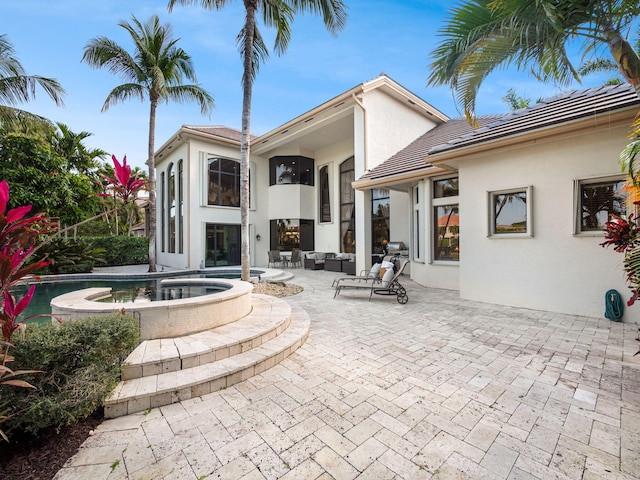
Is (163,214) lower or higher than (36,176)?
lower

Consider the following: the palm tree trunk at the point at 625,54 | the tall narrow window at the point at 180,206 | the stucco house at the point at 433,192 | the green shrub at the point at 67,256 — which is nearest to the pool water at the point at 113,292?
the green shrub at the point at 67,256

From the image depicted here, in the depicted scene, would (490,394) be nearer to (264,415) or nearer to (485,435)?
(485,435)

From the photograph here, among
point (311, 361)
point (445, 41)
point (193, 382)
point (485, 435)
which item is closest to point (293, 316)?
point (311, 361)

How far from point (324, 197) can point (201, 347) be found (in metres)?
14.1

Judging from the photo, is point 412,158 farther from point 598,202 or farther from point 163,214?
point 163,214

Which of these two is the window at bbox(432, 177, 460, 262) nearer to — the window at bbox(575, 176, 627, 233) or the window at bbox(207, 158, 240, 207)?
the window at bbox(575, 176, 627, 233)

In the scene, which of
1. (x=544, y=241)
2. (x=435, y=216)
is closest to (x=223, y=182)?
(x=435, y=216)

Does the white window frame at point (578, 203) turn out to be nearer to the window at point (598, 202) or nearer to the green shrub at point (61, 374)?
the window at point (598, 202)

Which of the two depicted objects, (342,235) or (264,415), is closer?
(264,415)

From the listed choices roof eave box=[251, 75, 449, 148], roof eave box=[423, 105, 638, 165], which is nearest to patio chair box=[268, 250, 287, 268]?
roof eave box=[251, 75, 449, 148]

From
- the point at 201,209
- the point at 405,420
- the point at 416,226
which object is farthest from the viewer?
the point at 201,209

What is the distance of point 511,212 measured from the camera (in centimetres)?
680

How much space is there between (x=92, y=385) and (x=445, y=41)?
642 centimetres

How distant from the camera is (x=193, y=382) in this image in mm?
2914
